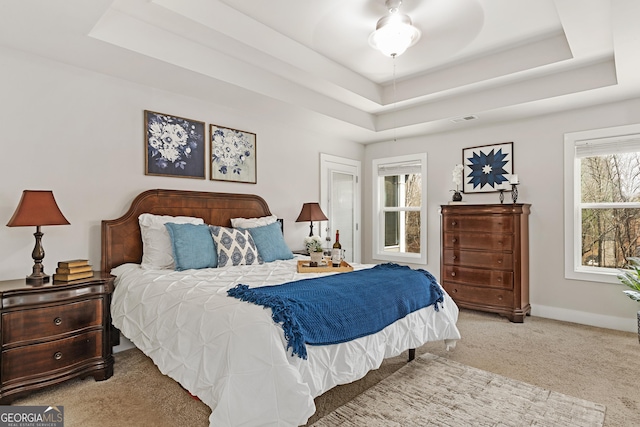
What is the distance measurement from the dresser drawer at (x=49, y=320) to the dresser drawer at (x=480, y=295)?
12.4 ft

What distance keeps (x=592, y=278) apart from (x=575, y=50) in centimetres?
240

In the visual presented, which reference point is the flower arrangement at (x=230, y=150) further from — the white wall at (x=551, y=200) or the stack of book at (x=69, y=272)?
the white wall at (x=551, y=200)

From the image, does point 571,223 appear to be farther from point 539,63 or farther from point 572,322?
point 539,63

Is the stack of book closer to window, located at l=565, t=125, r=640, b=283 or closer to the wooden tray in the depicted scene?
the wooden tray

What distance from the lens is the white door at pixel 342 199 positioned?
5223 mm

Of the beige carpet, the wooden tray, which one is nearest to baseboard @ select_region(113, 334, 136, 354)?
the beige carpet

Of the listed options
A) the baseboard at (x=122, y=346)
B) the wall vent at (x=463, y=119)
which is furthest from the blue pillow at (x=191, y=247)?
the wall vent at (x=463, y=119)

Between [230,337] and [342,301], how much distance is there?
69 centimetres

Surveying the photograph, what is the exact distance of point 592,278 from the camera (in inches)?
154

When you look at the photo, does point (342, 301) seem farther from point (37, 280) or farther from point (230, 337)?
point (37, 280)

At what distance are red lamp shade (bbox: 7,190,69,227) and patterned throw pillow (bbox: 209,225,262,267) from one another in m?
1.13

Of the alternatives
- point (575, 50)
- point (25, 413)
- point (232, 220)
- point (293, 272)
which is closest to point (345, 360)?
point (293, 272)

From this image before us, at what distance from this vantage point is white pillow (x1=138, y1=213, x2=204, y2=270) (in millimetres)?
3014

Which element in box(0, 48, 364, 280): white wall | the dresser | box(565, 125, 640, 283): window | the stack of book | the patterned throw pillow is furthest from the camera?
the dresser
